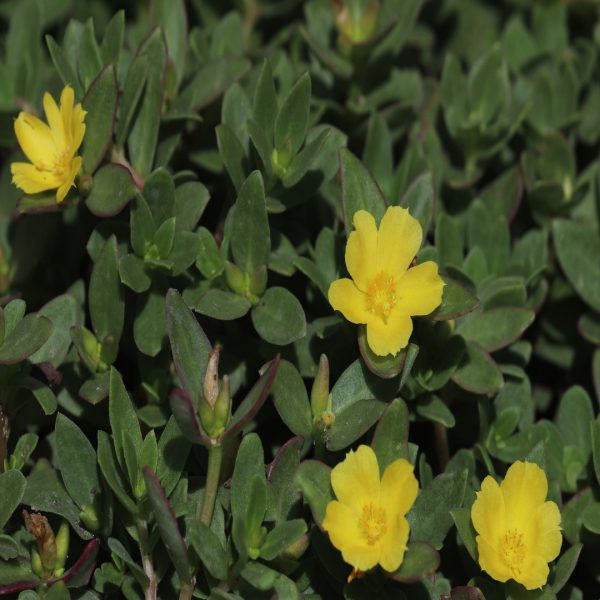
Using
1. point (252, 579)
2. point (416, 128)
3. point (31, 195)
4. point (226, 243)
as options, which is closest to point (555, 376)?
point (416, 128)

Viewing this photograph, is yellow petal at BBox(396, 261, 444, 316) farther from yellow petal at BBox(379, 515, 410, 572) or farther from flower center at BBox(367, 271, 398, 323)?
yellow petal at BBox(379, 515, 410, 572)

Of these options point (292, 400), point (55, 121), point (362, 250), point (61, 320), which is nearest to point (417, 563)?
point (292, 400)

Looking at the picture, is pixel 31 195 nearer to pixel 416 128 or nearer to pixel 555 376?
pixel 416 128

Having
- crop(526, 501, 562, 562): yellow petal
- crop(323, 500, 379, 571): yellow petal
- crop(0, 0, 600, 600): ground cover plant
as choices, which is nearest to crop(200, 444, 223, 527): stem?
crop(0, 0, 600, 600): ground cover plant

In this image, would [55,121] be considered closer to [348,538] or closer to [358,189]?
[358,189]

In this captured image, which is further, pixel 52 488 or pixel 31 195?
pixel 31 195
